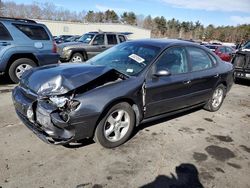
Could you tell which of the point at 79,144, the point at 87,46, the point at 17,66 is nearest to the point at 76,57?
the point at 87,46

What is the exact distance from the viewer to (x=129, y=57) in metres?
4.80

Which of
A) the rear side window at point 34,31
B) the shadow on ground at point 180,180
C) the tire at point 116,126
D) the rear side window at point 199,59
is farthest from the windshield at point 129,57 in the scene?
the rear side window at point 34,31

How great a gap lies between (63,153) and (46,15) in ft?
264

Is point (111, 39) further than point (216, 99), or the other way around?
point (111, 39)

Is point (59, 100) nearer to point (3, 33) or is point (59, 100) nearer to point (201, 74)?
point (201, 74)

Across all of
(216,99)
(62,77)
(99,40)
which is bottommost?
(216,99)

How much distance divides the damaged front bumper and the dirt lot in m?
0.35

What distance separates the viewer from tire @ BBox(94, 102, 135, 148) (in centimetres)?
385

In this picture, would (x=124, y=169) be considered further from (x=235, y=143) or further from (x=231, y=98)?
(x=231, y=98)

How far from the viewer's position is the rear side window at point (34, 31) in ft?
26.2

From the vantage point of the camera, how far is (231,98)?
8.20 m

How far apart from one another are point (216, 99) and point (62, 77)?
4.13 metres

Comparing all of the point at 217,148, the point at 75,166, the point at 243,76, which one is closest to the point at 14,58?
the point at 75,166

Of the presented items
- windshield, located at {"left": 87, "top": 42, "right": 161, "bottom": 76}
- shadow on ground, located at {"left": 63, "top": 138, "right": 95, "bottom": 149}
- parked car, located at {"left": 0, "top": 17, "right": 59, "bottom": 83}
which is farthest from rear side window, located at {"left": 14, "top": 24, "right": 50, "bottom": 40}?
shadow on ground, located at {"left": 63, "top": 138, "right": 95, "bottom": 149}
